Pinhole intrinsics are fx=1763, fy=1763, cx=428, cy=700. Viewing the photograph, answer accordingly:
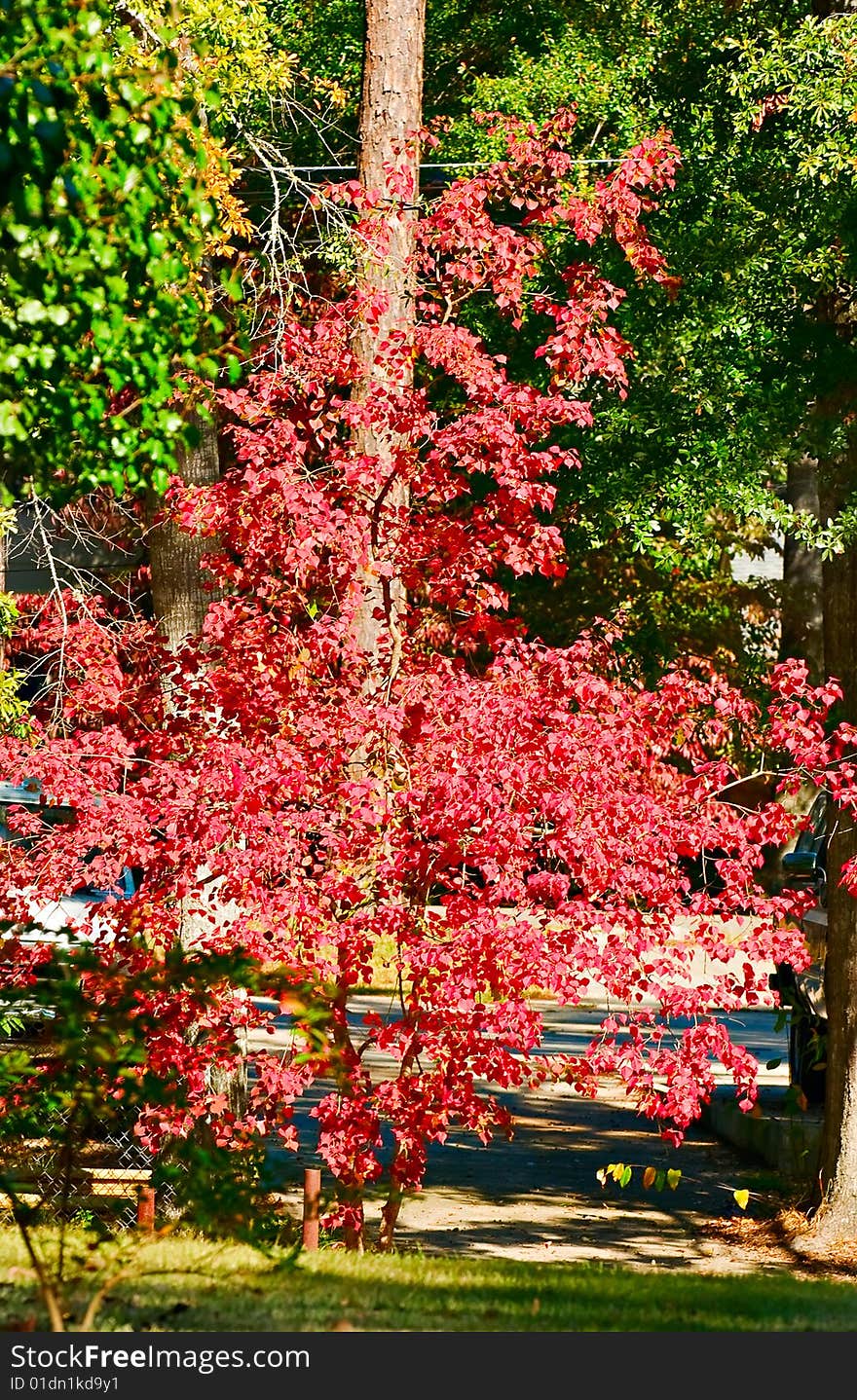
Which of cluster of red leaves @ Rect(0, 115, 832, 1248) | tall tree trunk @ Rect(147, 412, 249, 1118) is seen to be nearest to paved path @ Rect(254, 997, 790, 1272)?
tall tree trunk @ Rect(147, 412, 249, 1118)

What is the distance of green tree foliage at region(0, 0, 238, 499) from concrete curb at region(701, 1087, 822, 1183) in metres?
6.58

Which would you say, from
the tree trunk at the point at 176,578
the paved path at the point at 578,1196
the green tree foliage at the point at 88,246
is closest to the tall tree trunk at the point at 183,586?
the tree trunk at the point at 176,578

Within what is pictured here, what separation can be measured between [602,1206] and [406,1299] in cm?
573

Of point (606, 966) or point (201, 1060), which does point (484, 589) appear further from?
point (201, 1060)

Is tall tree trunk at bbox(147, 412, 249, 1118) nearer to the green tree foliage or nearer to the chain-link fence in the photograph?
the chain-link fence

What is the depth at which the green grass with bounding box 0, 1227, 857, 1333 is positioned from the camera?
609 centimetres

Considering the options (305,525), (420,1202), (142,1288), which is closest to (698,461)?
(305,525)

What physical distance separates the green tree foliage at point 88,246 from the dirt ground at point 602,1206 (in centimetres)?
574

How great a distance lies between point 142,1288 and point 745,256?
8268mm

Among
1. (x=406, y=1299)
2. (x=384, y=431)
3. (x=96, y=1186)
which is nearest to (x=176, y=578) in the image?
(x=384, y=431)

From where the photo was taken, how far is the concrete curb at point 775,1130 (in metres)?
12.4

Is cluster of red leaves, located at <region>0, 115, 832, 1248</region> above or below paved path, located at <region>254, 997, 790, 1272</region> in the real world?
above

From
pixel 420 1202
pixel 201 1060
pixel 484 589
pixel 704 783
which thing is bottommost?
pixel 420 1202

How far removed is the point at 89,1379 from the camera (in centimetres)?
542
